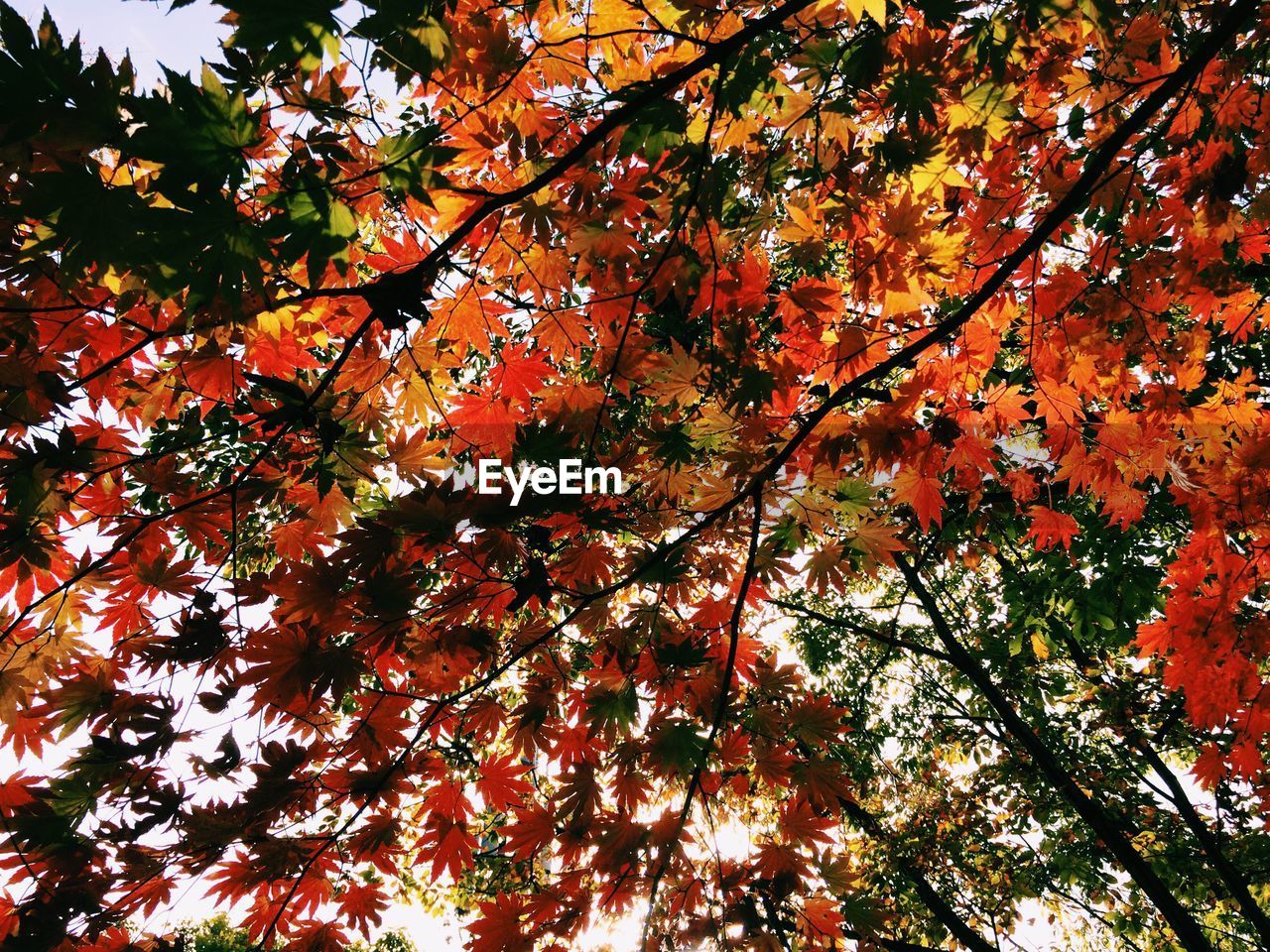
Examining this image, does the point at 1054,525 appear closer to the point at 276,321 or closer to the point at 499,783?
the point at 499,783

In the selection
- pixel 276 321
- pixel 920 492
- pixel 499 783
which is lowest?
pixel 499 783

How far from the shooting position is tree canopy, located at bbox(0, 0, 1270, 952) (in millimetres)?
1393

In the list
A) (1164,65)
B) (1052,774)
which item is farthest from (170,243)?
(1052,774)

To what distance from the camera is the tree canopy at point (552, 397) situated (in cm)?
139

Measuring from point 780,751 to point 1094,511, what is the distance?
12.3ft

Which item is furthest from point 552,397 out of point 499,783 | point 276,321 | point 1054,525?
point 1054,525

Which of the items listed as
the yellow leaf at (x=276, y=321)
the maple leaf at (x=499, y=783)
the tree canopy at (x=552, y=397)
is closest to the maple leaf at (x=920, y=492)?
the tree canopy at (x=552, y=397)

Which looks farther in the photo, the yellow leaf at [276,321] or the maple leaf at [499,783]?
the maple leaf at [499,783]

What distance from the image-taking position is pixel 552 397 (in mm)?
2359

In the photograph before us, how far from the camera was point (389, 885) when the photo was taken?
7430 millimetres

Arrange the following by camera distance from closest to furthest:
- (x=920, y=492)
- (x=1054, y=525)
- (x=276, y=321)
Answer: (x=276, y=321)
(x=920, y=492)
(x=1054, y=525)

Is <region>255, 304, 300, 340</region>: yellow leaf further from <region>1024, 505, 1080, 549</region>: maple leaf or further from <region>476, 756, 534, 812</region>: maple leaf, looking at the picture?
<region>1024, 505, 1080, 549</region>: maple leaf

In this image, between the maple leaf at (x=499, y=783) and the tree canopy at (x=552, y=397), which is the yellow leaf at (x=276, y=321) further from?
the maple leaf at (x=499, y=783)

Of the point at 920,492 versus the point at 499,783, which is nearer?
the point at 499,783
